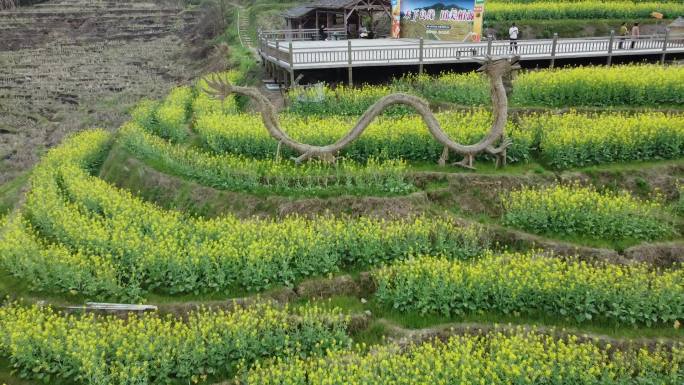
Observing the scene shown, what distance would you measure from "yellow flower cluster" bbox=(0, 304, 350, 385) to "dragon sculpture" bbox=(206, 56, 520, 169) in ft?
21.7

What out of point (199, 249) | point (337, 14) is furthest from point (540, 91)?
point (337, 14)

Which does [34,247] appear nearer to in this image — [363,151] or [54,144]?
[363,151]

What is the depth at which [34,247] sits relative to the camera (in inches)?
516

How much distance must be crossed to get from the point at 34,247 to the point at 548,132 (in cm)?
1502

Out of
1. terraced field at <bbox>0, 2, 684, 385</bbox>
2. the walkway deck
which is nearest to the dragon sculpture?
terraced field at <bbox>0, 2, 684, 385</bbox>

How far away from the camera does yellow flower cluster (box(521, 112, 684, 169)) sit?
16125 millimetres

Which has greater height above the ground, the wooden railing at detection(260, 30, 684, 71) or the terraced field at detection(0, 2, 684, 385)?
the wooden railing at detection(260, 30, 684, 71)

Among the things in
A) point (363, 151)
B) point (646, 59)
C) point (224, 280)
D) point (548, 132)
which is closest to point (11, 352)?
point (224, 280)

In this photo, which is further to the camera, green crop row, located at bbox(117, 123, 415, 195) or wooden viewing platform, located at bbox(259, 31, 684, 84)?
wooden viewing platform, located at bbox(259, 31, 684, 84)

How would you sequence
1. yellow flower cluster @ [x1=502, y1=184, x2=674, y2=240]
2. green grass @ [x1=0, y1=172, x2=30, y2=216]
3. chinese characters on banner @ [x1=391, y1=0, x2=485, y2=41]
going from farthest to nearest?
chinese characters on banner @ [x1=391, y1=0, x2=485, y2=41]
green grass @ [x1=0, y1=172, x2=30, y2=216]
yellow flower cluster @ [x1=502, y1=184, x2=674, y2=240]

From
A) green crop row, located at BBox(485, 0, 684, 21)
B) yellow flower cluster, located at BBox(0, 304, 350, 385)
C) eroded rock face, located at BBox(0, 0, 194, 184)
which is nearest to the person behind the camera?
yellow flower cluster, located at BBox(0, 304, 350, 385)

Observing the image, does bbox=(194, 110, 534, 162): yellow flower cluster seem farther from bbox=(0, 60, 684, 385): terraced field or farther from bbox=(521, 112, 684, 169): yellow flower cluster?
bbox=(521, 112, 684, 169): yellow flower cluster

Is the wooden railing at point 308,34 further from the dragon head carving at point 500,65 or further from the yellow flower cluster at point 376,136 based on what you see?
the dragon head carving at point 500,65

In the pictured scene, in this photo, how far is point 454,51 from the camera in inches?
914
